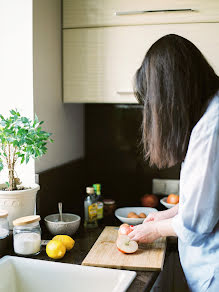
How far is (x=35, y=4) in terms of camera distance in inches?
60.4

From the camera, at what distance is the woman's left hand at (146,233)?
49.8 inches

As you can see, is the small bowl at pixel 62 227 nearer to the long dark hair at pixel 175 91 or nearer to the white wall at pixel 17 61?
the white wall at pixel 17 61

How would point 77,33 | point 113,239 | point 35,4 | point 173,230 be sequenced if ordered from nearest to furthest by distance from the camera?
point 173,230, point 113,239, point 35,4, point 77,33

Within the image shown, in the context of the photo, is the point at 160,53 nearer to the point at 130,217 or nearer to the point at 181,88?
the point at 181,88

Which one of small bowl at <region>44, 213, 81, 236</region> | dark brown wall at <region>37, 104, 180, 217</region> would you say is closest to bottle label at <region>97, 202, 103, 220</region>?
small bowl at <region>44, 213, 81, 236</region>

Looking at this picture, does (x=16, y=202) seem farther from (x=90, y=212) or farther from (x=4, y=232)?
(x=90, y=212)

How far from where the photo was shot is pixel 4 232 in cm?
131

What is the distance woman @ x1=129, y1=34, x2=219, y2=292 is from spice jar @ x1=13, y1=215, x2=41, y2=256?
512mm

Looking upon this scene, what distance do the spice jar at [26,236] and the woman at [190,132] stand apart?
512 mm

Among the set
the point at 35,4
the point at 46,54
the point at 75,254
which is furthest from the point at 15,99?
the point at 75,254

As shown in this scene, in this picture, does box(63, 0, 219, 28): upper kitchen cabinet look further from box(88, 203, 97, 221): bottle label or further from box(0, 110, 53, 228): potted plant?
box(88, 203, 97, 221): bottle label

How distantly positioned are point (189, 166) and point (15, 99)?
2.85 ft

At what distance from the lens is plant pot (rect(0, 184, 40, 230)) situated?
1.37m

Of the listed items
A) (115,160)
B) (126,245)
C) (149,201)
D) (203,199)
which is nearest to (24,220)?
(126,245)
